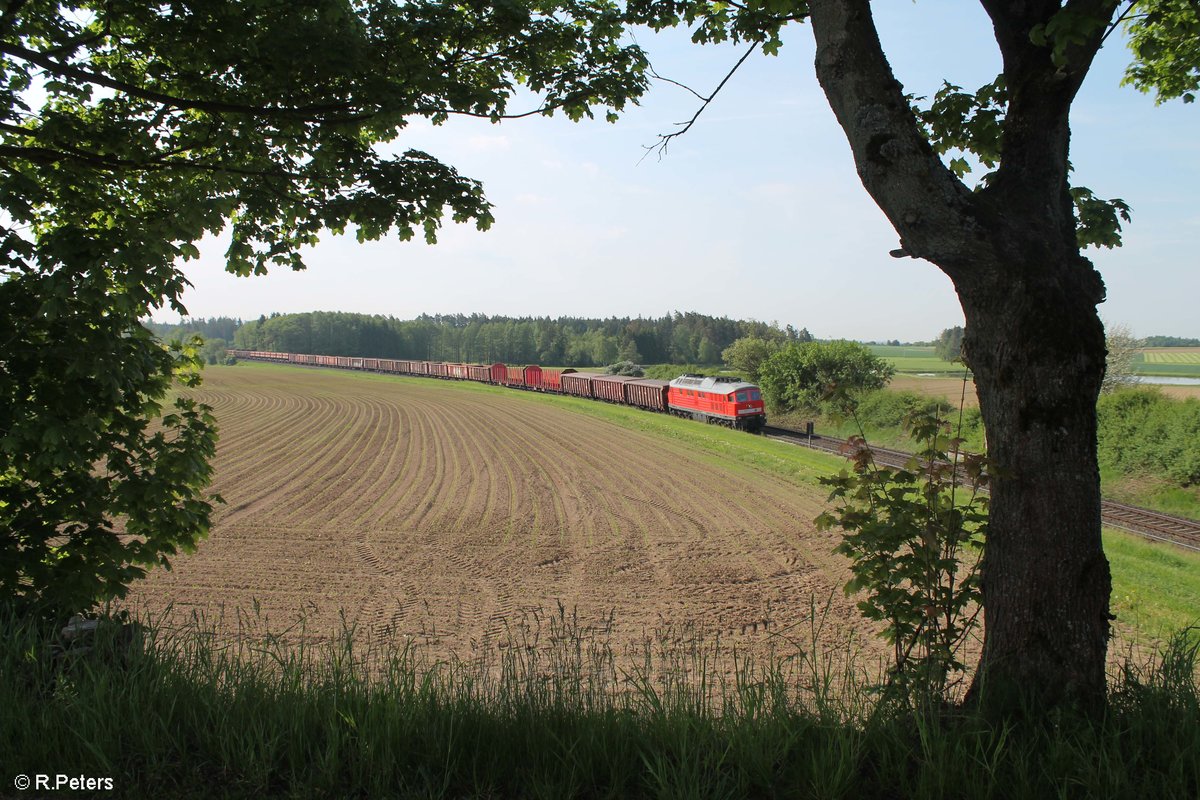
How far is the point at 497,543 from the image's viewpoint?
52.9 feet

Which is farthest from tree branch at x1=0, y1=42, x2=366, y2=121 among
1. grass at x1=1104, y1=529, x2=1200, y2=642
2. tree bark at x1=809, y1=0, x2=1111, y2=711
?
grass at x1=1104, y1=529, x2=1200, y2=642

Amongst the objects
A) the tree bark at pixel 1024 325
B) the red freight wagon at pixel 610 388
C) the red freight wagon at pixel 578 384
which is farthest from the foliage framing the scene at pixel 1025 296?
the red freight wagon at pixel 578 384

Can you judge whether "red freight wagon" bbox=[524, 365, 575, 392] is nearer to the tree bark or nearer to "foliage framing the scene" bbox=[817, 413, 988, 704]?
"foliage framing the scene" bbox=[817, 413, 988, 704]

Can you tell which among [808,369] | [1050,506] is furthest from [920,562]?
[808,369]

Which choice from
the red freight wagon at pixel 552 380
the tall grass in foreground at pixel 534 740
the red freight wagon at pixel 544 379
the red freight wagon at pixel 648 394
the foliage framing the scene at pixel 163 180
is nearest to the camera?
the tall grass in foreground at pixel 534 740

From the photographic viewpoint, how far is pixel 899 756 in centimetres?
311

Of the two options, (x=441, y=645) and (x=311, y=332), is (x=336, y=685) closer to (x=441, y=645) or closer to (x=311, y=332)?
(x=441, y=645)

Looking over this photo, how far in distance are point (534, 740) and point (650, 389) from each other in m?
42.7

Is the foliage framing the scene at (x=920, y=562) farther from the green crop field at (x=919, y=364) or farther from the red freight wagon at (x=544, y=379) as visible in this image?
the red freight wagon at (x=544, y=379)

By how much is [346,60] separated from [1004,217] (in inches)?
188

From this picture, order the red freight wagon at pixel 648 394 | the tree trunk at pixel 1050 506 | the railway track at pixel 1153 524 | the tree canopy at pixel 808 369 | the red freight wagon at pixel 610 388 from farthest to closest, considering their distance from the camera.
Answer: the red freight wagon at pixel 610 388, the red freight wagon at pixel 648 394, the tree canopy at pixel 808 369, the railway track at pixel 1153 524, the tree trunk at pixel 1050 506

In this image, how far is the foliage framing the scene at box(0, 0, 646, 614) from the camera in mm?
4863

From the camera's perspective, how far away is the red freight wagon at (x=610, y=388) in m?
50.0

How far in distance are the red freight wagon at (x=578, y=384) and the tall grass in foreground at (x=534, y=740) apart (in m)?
50.8
